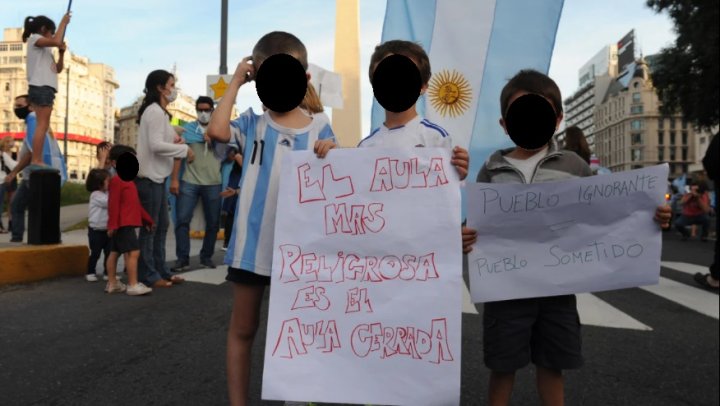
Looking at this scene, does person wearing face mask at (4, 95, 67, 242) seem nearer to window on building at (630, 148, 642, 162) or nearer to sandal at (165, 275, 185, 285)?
sandal at (165, 275, 185, 285)

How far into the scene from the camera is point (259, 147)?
1.99 metres

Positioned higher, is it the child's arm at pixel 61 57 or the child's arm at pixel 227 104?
the child's arm at pixel 61 57

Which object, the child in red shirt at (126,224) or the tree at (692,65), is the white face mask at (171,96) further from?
the tree at (692,65)

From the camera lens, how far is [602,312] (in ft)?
14.5

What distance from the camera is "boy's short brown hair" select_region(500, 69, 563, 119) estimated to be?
2.04m

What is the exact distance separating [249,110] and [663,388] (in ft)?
7.93

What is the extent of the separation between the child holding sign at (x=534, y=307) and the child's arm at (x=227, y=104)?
957 millimetres

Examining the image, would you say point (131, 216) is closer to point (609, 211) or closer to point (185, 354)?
point (185, 354)

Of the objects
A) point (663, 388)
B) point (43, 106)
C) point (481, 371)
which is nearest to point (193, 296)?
point (481, 371)

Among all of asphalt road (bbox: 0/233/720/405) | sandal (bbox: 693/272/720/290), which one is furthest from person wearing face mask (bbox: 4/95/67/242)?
sandal (bbox: 693/272/720/290)

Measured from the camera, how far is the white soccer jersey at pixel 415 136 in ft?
6.56

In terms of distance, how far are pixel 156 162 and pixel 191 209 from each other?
129cm

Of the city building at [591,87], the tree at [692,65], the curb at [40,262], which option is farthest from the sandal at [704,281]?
the city building at [591,87]

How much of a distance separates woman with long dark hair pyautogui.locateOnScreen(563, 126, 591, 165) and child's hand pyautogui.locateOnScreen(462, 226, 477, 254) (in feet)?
4.57
